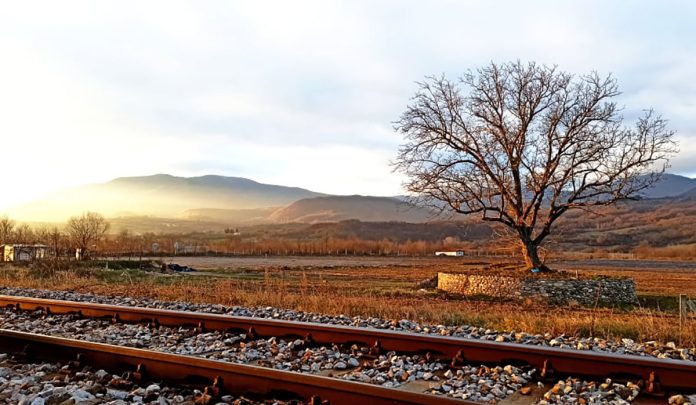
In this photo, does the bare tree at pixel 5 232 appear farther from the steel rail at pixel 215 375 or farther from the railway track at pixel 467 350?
the steel rail at pixel 215 375

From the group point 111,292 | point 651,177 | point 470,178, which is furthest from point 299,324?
point 651,177

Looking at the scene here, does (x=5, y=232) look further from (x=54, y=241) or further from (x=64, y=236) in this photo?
(x=54, y=241)

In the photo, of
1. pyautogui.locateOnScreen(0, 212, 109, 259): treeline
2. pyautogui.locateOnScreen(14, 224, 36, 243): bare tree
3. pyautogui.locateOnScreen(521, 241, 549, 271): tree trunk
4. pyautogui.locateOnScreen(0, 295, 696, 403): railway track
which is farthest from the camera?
pyautogui.locateOnScreen(14, 224, 36, 243): bare tree

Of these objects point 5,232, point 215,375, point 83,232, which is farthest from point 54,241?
point 215,375

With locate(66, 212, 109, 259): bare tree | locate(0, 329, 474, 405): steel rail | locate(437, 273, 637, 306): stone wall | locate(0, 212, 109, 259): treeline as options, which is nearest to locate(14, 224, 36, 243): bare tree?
locate(0, 212, 109, 259): treeline

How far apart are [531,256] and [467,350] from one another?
23.0 m

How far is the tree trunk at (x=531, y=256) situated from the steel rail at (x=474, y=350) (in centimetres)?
2218

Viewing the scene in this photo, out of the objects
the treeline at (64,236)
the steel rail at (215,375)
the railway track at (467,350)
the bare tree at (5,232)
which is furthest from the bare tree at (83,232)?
the steel rail at (215,375)

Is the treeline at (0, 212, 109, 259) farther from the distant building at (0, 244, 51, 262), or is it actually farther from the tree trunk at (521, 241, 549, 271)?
the tree trunk at (521, 241, 549, 271)

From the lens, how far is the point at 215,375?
6293mm

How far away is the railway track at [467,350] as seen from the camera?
20.7 ft

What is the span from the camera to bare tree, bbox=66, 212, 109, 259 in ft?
148

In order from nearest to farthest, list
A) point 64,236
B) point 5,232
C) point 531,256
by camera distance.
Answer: point 531,256 → point 64,236 → point 5,232

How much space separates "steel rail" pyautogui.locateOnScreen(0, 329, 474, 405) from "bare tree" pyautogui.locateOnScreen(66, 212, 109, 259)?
1444 inches
